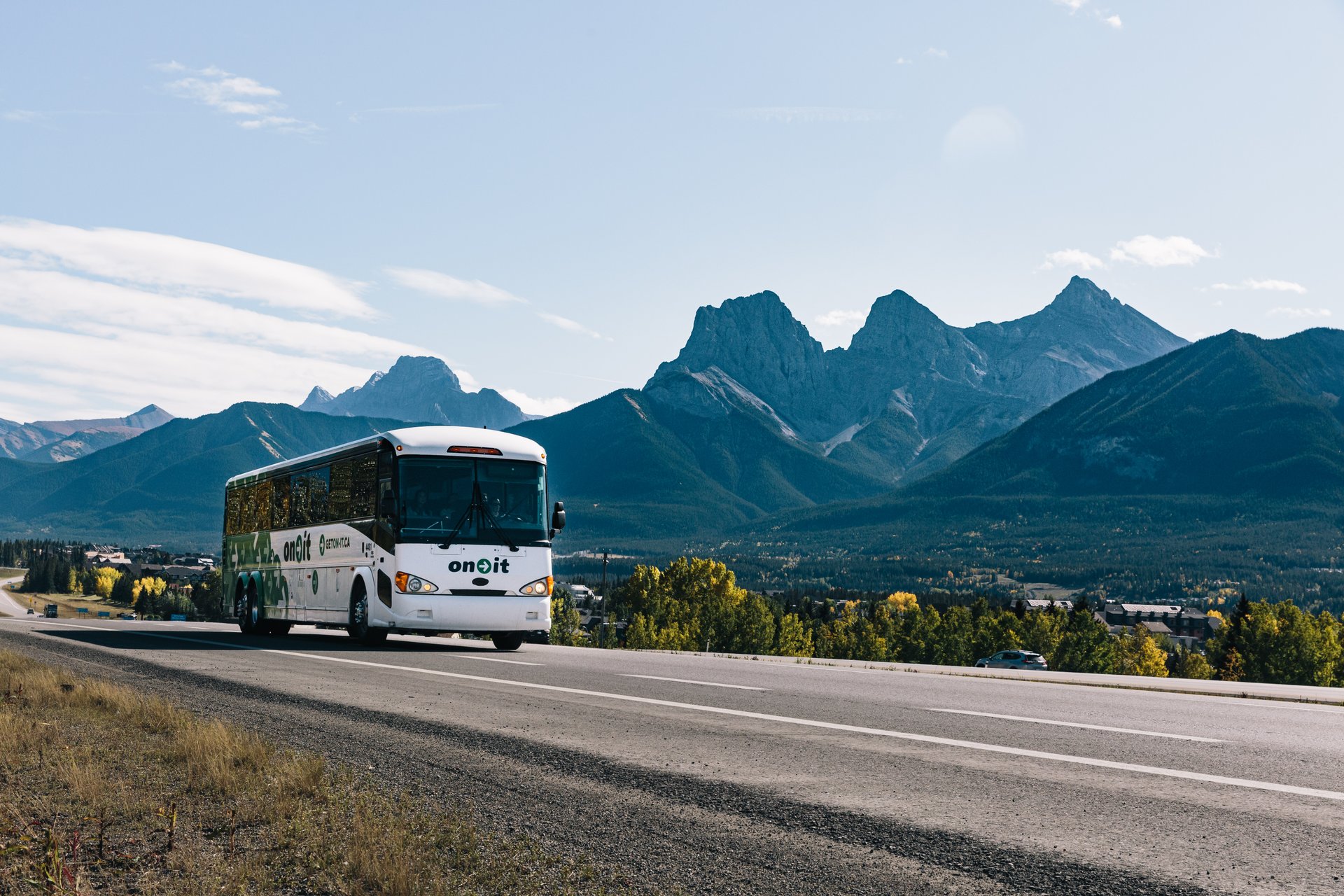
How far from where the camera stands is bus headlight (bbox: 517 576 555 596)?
2344 cm

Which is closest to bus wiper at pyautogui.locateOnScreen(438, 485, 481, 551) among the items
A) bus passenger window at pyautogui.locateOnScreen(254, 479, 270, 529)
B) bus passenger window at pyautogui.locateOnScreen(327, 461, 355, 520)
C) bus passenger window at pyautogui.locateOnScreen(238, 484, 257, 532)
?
bus passenger window at pyautogui.locateOnScreen(327, 461, 355, 520)

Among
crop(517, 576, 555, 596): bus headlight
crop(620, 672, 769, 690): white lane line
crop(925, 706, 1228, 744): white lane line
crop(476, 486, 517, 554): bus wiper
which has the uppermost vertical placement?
crop(476, 486, 517, 554): bus wiper

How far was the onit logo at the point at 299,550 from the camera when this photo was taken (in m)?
27.4

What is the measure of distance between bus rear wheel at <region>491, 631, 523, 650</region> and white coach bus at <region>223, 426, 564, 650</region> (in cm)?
4

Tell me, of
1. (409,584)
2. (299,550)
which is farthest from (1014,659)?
(409,584)

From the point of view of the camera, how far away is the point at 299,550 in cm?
2808

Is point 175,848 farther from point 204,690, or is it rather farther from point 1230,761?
point 204,690

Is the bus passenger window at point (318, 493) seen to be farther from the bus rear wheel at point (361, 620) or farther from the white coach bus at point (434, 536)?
the bus rear wheel at point (361, 620)

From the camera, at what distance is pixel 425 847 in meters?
6.82

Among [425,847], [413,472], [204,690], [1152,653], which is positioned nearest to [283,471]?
[413,472]

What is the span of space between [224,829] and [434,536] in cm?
1548

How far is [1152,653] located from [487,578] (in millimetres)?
98648

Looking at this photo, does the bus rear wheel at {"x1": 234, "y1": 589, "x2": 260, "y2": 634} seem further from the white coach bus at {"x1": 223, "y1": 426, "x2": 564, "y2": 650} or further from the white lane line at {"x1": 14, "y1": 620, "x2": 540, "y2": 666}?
the white coach bus at {"x1": 223, "y1": 426, "x2": 564, "y2": 650}

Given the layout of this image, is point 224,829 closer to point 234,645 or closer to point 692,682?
Answer: point 692,682
